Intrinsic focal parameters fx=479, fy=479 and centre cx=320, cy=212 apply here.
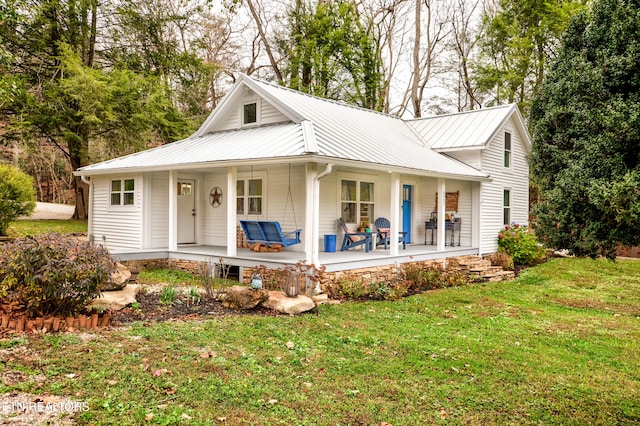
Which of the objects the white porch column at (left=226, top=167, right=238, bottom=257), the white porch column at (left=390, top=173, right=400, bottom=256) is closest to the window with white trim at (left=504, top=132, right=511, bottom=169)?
the white porch column at (left=390, top=173, right=400, bottom=256)

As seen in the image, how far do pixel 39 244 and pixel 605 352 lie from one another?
7.80 m

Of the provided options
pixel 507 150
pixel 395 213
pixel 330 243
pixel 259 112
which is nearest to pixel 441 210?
pixel 395 213

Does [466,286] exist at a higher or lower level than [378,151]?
lower

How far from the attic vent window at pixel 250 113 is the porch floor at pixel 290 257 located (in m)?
3.72

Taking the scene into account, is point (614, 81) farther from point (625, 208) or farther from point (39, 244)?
point (39, 244)

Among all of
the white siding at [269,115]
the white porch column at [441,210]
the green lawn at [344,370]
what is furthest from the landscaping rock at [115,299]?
the white porch column at [441,210]

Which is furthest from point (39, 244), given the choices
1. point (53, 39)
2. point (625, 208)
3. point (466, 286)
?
point (53, 39)

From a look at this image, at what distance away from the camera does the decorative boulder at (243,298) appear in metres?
8.07

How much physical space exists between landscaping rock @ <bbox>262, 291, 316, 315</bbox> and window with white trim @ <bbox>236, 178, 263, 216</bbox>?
523cm

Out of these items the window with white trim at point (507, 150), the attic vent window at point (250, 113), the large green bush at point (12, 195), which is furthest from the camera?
the window with white trim at point (507, 150)

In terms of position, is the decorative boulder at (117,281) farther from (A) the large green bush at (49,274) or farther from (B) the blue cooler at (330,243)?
(B) the blue cooler at (330,243)

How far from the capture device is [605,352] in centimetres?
674

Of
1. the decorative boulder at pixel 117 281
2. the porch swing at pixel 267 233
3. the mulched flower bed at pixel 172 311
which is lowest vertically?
the mulched flower bed at pixel 172 311

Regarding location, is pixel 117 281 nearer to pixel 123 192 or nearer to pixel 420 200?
pixel 123 192
